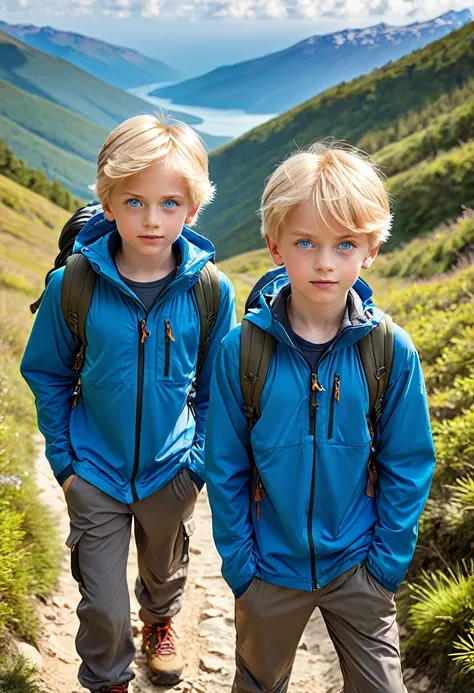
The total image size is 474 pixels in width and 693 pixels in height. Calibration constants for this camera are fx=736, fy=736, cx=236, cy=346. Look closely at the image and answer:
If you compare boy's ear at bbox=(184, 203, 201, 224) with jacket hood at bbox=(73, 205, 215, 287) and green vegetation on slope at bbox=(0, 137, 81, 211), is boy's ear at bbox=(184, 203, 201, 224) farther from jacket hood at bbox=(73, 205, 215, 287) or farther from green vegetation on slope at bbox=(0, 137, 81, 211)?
green vegetation on slope at bbox=(0, 137, 81, 211)

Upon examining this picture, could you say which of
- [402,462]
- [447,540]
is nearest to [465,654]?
[447,540]

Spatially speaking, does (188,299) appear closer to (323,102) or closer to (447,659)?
(447,659)

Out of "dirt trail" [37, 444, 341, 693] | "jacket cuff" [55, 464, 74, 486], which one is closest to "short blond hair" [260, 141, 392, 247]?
"jacket cuff" [55, 464, 74, 486]

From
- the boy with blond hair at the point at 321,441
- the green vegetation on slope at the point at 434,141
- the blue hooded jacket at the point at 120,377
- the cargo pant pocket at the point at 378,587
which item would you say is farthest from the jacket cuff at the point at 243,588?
the green vegetation on slope at the point at 434,141

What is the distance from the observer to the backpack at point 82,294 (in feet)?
12.5

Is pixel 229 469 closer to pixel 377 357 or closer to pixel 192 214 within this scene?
pixel 377 357

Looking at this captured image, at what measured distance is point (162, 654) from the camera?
186 inches

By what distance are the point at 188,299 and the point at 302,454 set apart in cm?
124

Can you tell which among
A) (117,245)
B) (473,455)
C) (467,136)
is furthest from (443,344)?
(467,136)

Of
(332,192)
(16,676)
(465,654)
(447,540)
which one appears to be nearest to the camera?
(332,192)

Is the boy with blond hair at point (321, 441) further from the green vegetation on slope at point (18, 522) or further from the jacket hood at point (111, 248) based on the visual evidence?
the green vegetation on slope at point (18, 522)

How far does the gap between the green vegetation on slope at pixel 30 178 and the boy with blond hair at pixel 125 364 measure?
74.4m

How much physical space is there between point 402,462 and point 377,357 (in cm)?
47

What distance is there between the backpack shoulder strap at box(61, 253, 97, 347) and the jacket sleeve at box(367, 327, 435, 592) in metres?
1.60
